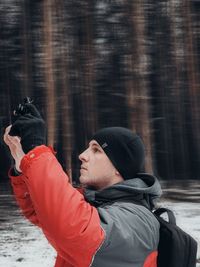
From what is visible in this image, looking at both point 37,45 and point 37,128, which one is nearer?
point 37,128

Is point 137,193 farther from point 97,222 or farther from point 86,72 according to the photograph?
point 86,72

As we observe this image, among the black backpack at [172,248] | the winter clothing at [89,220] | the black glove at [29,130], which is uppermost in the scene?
the black glove at [29,130]

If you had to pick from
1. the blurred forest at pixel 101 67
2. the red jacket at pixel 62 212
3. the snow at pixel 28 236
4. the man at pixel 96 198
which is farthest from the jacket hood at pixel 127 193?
the blurred forest at pixel 101 67

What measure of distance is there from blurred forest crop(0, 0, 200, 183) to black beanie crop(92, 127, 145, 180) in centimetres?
1223

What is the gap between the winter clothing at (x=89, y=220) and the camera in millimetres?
1473

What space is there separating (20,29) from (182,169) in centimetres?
667

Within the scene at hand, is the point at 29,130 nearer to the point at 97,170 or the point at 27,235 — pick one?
the point at 97,170

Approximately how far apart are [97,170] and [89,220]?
31 cm

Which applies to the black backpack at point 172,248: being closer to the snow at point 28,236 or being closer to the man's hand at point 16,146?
the man's hand at point 16,146

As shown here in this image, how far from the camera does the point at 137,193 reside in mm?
1735

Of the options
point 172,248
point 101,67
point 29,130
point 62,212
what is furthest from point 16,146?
point 101,67

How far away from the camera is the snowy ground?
744 centimetres

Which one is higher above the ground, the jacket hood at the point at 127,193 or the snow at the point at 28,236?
the jacket hood at the point at 127,193

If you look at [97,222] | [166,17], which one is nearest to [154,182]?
[97,222]
